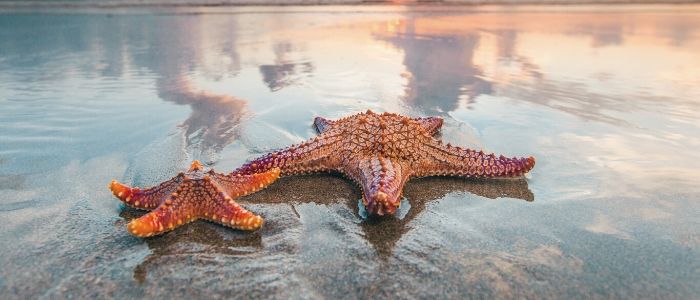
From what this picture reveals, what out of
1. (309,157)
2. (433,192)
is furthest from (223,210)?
(433,192)

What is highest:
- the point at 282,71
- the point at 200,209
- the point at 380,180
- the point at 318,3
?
the point at 318,3

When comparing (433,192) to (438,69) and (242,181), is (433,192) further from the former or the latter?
(438,69)

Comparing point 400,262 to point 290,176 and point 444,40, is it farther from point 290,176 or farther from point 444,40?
point 444,40

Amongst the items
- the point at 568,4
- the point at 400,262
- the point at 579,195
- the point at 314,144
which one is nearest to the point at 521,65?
the point at 579,195

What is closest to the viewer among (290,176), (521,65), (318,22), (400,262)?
(400,262)

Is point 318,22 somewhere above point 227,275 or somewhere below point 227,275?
above

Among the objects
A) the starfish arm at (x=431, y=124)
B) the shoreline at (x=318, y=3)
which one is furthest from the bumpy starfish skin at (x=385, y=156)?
the shoreline at (x=318, y=3)
